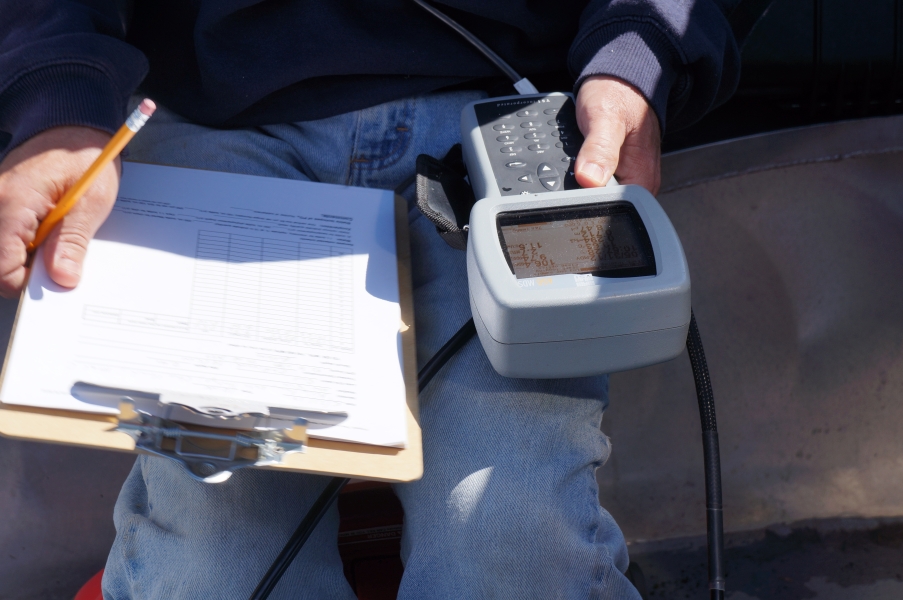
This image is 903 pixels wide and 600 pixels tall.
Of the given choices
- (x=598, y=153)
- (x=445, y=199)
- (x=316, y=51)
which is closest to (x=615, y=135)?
(x=598, y=153)

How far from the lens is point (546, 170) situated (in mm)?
588

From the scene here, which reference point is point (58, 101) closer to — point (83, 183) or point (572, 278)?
point (83, 183)

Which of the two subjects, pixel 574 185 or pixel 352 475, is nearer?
pixel 352 475

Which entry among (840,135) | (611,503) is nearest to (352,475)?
(611,503)

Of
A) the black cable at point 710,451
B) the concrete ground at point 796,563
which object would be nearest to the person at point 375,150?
the black cable at point 710,451

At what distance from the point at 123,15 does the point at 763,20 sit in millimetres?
707

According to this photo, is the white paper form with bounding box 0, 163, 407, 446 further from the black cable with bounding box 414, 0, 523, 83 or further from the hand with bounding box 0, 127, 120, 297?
the black cable with bounding box 414, 0, 523, 83

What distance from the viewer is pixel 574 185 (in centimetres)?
57

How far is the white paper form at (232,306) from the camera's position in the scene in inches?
18.8

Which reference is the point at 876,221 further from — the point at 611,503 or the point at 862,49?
the point at 611,503

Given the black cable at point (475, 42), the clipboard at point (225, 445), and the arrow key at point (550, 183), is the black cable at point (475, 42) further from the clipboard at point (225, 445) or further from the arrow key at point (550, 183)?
the clipboard at point (225, 445)

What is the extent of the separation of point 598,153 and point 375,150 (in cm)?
23

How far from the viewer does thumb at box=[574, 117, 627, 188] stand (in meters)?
0.56

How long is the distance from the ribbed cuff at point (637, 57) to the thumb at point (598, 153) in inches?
2.5
